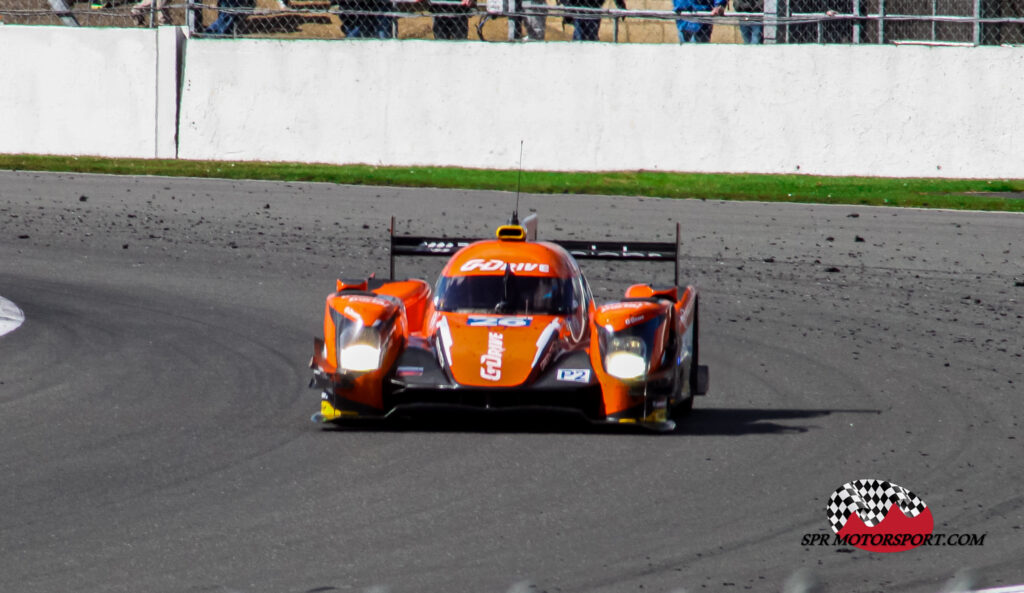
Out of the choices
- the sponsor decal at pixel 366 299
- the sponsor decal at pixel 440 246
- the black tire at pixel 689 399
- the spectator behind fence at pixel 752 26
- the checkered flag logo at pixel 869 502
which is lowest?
the checkered flag logo at pixel 869 502

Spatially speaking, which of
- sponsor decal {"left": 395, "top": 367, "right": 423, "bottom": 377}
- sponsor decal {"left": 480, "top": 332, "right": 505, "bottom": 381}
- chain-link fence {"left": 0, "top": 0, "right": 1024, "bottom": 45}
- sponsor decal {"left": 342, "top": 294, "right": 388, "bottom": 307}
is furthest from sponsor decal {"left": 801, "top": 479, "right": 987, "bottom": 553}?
chain-link fence {"left": 0, "top": 0, "right": 1024, "bottom": 45}

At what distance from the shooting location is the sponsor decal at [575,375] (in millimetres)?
7594

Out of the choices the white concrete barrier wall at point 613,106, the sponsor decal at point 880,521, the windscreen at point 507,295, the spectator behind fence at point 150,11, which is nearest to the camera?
the sponsor decal at point 880,521

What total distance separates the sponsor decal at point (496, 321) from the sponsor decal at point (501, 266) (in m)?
0.38

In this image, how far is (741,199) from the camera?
1656 cm

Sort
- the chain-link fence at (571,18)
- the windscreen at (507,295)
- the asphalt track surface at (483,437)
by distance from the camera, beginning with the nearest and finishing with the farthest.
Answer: the asphalt track surface at (483,437), the windscreen at (507,295), the chain-link fence at (571,18)

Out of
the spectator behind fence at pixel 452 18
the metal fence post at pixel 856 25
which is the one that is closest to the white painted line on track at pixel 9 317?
the spectator behind fence at pixel 452 18

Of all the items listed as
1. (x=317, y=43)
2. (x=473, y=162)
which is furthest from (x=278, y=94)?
(x=473, y=162)

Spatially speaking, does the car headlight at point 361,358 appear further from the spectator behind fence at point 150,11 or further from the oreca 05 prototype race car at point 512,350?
the spectator behind fence at point 150,11

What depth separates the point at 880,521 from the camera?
6223mm

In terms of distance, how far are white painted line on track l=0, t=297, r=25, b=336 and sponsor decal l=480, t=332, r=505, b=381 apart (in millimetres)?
4180

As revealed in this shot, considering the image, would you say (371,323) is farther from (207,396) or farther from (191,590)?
(191,590)

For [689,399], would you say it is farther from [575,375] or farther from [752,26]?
[752,26]

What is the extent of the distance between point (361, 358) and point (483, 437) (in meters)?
0.74
